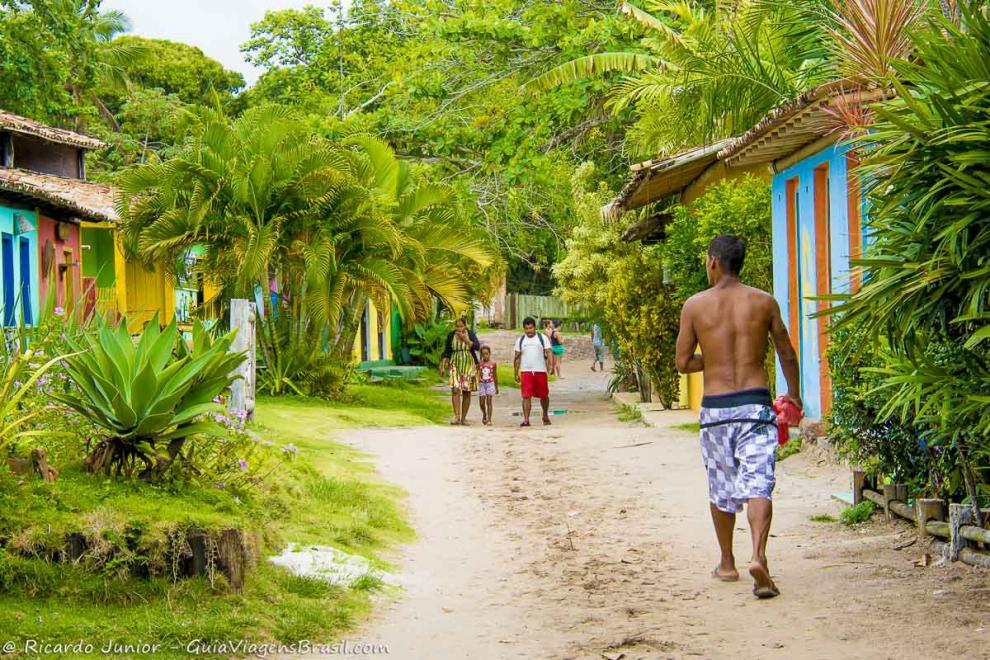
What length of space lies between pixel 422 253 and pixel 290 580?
1536 centimetres

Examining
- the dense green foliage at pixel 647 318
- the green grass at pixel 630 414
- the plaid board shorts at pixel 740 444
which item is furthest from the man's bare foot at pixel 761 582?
the green grass at pixel 630 414

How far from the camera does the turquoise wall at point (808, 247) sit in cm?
1109

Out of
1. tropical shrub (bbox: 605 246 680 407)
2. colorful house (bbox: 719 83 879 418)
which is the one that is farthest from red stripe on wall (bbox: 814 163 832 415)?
tropical shrub (bbox: 605 246 680 407)

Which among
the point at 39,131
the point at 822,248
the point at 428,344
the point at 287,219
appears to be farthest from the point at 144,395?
the point at 428,344

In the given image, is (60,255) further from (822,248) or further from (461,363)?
(822,248)

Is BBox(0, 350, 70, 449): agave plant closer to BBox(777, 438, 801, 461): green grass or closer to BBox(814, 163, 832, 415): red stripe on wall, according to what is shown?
BBox(777, 438, 801, 461): green grass

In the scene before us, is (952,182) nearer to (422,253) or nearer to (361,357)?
(422,253)

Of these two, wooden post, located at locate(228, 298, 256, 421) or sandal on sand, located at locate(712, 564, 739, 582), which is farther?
wooden post, located at locate(228, 298, 256, 421)

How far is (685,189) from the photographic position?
19.8m

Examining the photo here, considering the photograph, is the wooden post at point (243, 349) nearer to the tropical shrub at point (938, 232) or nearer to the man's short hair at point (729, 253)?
the man's short hair at point (729, 253)

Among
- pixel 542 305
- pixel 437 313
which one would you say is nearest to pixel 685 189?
pixel 437 313

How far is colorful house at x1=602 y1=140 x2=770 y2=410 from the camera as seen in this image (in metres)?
15.1

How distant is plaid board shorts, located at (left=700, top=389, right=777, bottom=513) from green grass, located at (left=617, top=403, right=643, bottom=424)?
11.8m

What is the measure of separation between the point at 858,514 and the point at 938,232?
10.7 feet
